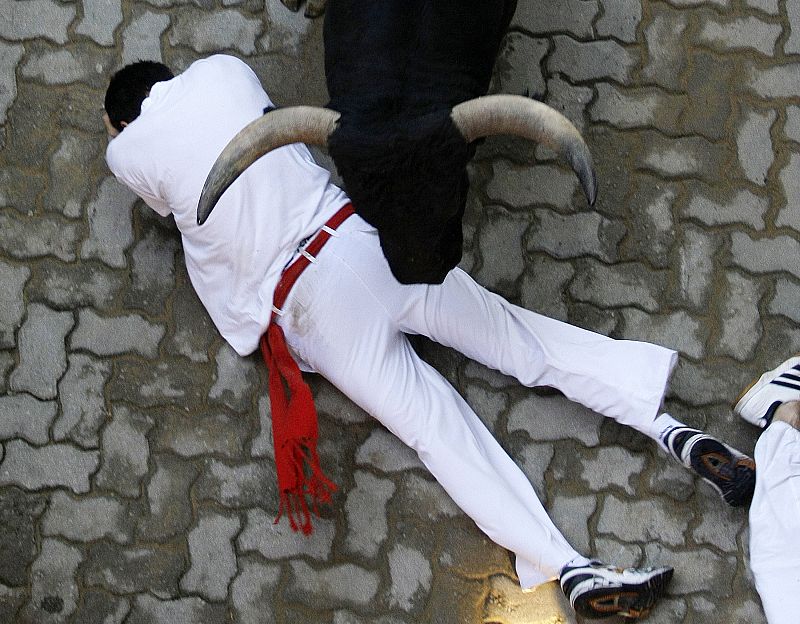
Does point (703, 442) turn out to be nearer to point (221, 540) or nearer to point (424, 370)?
point (424, 370)

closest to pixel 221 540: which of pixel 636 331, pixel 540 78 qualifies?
pixel 636 331

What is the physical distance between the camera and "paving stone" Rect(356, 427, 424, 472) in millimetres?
3916

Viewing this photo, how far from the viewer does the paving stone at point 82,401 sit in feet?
13.0

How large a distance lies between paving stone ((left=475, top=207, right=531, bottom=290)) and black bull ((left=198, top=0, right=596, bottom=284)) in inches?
30.6

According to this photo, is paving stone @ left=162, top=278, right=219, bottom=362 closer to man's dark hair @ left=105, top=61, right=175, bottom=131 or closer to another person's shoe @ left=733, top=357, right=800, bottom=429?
man's dark hair @ left=105, top=61, right=175, bottom=131

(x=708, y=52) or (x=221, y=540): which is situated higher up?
(x=708, y=52)

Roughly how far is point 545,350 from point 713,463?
31.2 inches

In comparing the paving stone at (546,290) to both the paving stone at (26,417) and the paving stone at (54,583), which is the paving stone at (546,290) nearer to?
the paving stone at (26,417)

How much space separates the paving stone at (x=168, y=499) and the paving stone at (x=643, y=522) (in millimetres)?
1689

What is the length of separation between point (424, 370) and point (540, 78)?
136cm

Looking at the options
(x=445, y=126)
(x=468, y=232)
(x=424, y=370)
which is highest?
(x=445, y=126)

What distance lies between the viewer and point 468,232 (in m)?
4.01

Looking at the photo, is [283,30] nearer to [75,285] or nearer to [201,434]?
[75,285]

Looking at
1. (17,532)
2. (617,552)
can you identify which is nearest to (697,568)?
(617,552)
